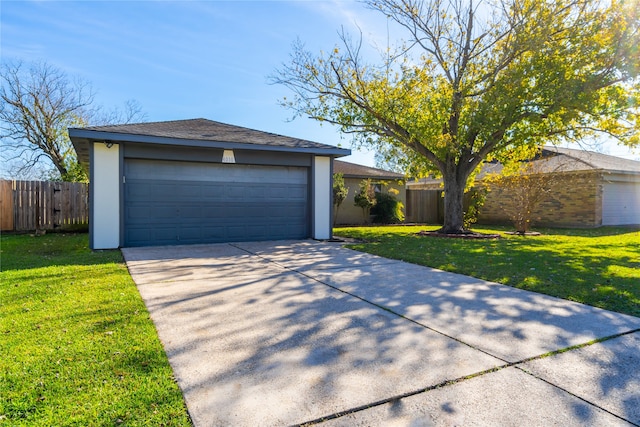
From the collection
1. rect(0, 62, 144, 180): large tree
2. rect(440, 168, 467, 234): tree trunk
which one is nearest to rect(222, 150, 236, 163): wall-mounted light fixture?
rect(440, 168, 467, 234): tree trunk

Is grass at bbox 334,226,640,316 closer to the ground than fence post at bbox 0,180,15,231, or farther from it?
closer to the ground

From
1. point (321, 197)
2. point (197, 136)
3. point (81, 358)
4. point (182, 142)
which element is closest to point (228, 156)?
point (197, 136)

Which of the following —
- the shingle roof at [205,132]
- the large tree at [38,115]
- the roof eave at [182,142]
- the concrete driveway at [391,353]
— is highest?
the large tree at [38,115]

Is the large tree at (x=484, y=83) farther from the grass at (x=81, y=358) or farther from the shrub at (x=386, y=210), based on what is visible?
the grass at (x=81, y=358)

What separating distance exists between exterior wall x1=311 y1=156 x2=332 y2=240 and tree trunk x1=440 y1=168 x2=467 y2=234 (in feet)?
14.5

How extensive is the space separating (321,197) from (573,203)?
11421 mm

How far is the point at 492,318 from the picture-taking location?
3.82 meters

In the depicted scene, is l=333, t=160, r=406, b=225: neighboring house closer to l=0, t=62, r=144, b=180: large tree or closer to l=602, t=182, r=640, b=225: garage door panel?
l=602, t=182, r=640, b=225: garage door panel

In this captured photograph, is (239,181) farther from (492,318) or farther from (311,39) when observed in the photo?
(492,318)

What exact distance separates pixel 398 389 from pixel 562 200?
16857 mm

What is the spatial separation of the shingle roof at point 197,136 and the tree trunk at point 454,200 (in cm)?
410

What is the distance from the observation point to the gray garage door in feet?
29.8

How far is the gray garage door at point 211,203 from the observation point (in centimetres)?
908

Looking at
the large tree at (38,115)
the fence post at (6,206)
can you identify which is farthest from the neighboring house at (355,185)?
the large tree at (38,115)
